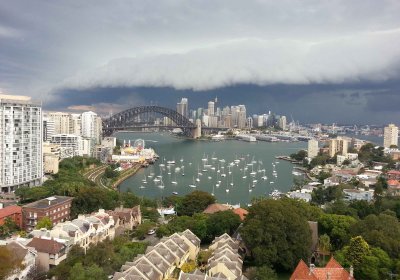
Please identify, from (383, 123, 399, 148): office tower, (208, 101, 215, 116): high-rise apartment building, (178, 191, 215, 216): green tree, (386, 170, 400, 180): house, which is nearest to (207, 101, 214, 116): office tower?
(208, 101, 215, 116): high-rise apartment building

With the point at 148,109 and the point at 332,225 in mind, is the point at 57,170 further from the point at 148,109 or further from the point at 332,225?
the point at 148,109

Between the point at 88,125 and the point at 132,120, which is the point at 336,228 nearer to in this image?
the point at 88,125

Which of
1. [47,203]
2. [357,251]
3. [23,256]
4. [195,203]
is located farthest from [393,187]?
[23,256]

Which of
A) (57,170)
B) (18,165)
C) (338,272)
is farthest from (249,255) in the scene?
(57,170)

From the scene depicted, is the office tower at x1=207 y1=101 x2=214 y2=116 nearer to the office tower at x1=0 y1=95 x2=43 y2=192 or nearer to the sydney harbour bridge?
the sydney harbour bridge

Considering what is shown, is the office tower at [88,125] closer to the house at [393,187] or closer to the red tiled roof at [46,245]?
the house at [393,187]

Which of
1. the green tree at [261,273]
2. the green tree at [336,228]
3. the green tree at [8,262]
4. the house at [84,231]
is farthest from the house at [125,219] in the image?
the green tree at [336,228]
